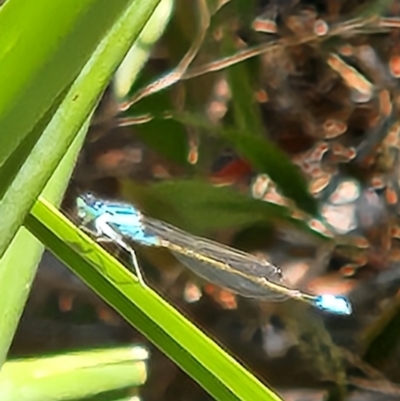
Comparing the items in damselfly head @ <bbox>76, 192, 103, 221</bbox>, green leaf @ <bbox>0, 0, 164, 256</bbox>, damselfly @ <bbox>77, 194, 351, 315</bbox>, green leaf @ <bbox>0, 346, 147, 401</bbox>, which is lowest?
damselfly @ <bbox>77, 194, 351, 315</bbox>

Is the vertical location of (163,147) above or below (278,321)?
above

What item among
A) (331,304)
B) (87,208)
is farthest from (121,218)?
(331,304)

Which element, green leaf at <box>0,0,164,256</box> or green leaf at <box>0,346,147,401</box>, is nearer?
green leaf at <box>0,0,164,256</box>

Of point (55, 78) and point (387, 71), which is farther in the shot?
point (387, 71)

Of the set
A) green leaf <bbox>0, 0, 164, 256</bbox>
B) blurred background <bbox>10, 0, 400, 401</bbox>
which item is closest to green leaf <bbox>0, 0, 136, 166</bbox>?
green leaf <bbox>0, 0, 164, 256</bbox>

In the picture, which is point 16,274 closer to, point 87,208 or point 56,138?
point 56,138

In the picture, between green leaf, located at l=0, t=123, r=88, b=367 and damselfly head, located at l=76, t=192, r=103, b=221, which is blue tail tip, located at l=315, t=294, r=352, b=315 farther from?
green leaf, located at l=0, t=123, r=88, b=367

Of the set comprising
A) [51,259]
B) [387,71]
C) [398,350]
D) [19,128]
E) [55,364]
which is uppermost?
[19,128]

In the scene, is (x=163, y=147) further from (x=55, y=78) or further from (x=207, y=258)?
(x=55, y=78)

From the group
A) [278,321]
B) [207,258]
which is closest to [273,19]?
[278,321]
